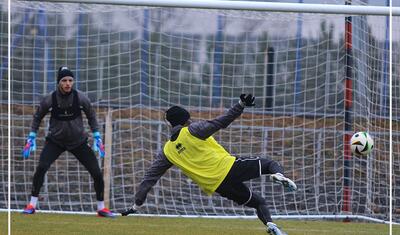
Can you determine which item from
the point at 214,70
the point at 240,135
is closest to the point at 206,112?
the point at 214,70

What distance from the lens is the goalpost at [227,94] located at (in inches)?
590

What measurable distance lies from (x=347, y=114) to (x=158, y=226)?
4.20m

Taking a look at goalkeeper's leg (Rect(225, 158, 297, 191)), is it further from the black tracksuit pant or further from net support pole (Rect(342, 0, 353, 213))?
net support pole (Rect(342, 0, 353, 213))

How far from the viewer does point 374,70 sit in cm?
1480

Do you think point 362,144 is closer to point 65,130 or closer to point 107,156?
point 65,130

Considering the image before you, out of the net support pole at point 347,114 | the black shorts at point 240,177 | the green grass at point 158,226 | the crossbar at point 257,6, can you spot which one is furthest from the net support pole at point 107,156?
the black shorts at point 240,177

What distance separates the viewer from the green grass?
36.2 feet

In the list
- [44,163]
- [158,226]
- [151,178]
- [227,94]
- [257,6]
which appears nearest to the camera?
[151,178]

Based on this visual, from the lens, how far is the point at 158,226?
1199cm

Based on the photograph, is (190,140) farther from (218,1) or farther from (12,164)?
(12,164)

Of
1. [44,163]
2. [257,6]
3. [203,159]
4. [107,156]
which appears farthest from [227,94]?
[203,159]

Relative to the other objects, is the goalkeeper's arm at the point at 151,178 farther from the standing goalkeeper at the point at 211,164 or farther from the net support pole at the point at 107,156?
the net support pole at the point at 107,156

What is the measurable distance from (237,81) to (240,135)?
2.72m

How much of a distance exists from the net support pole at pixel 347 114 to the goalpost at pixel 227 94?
22 millimetres
